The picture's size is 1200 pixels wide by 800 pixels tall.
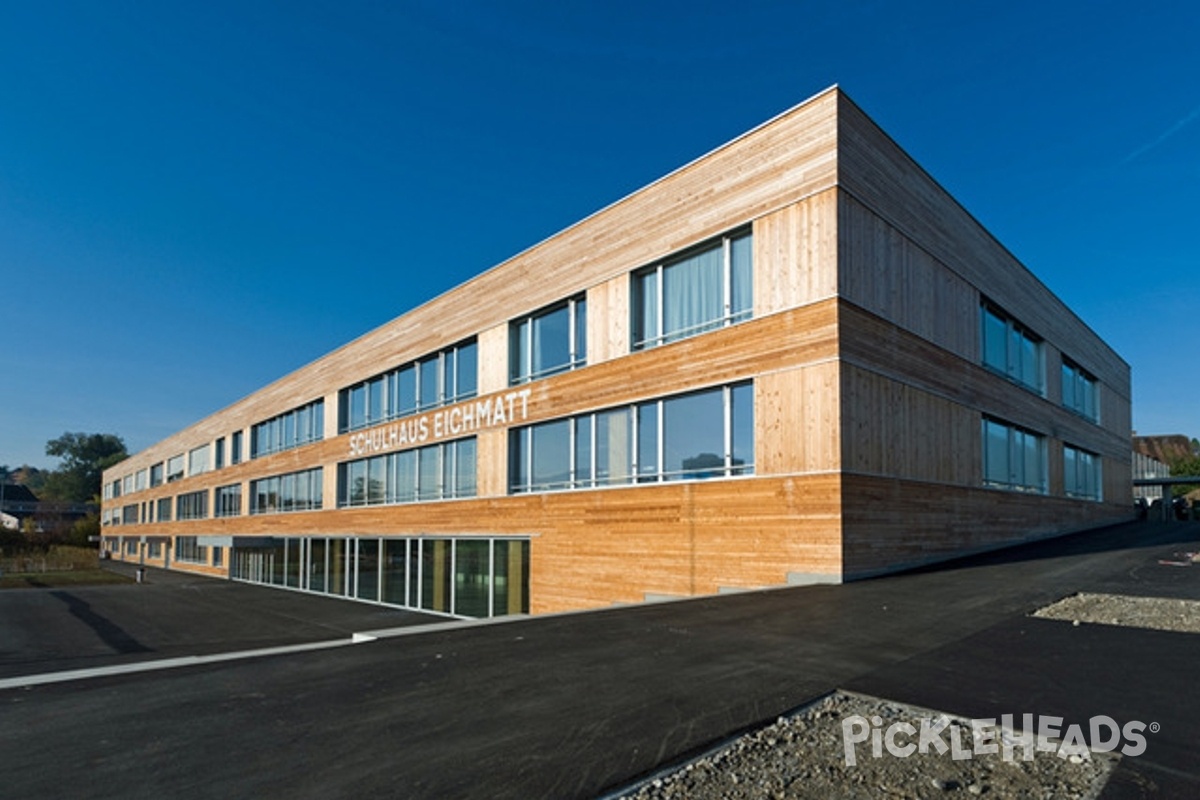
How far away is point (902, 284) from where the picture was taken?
46.8 ft

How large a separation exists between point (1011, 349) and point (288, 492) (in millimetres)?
28567

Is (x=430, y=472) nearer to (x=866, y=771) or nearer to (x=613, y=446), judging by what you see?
(x=613, y=446)

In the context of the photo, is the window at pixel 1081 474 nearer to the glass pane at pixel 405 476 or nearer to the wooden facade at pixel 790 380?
the wooden facade at pixel 790 380

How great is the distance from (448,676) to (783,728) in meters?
2.76

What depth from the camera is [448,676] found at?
19.4 feet

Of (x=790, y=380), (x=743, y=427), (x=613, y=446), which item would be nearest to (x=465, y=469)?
(x=613, y=446)

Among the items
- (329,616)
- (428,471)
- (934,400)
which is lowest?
(329,616)

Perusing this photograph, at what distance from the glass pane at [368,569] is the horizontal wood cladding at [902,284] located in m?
18.5

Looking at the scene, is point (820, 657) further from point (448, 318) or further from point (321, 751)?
point (448, 318)

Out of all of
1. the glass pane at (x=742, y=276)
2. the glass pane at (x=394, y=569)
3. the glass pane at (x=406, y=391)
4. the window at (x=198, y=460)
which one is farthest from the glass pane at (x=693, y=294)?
the window at (x=198, y=460)

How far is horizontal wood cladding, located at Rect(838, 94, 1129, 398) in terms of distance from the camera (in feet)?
42.7

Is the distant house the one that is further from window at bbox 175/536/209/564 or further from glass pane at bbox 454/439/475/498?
glass pane at bbox 454/439/475/498

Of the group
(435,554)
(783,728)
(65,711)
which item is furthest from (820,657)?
(435,554)

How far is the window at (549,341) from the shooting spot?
17.7m
